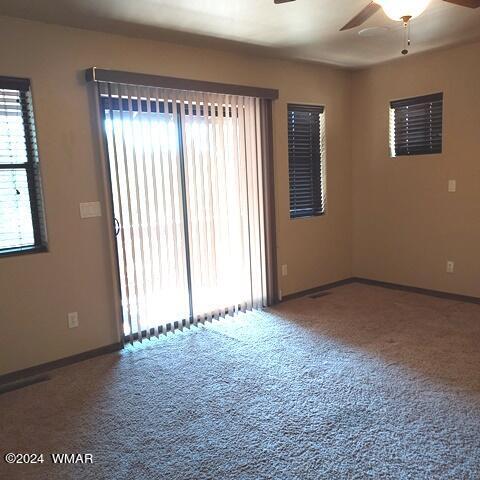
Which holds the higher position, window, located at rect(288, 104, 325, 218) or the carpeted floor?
window, located at rect(288, 104, 325, 218)

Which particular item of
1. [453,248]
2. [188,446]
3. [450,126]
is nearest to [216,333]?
[188,446]

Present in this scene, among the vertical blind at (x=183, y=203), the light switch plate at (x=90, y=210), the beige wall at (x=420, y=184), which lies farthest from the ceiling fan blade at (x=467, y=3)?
the light switch plate at (x=90, y=210)

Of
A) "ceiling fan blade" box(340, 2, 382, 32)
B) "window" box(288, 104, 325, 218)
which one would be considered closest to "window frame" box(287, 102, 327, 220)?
"window" box(288, 104, 325, 218)

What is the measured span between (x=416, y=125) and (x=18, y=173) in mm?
3922

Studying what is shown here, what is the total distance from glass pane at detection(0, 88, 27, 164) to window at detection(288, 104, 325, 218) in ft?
8.77

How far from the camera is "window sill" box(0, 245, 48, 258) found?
3.03 metres

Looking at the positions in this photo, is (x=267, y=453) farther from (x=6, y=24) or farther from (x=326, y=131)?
(x=326, y=131)

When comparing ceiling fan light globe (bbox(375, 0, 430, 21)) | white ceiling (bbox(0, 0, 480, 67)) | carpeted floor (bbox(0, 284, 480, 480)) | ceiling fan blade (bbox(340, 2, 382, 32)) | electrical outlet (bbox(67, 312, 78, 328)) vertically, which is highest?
white ceiling (bbox(0, 0, 480, 67))

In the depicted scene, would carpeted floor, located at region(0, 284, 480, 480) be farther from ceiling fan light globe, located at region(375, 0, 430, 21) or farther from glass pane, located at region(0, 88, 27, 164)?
ceiling fan light globe, located at region(375, 0, 430, 21)

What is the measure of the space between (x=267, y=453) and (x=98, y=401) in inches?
46.8

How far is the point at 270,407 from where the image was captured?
258 centimetres

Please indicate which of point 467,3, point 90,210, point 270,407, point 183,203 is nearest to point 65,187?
point 90,210

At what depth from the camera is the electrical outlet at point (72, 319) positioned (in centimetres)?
331

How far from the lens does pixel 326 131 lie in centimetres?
500
